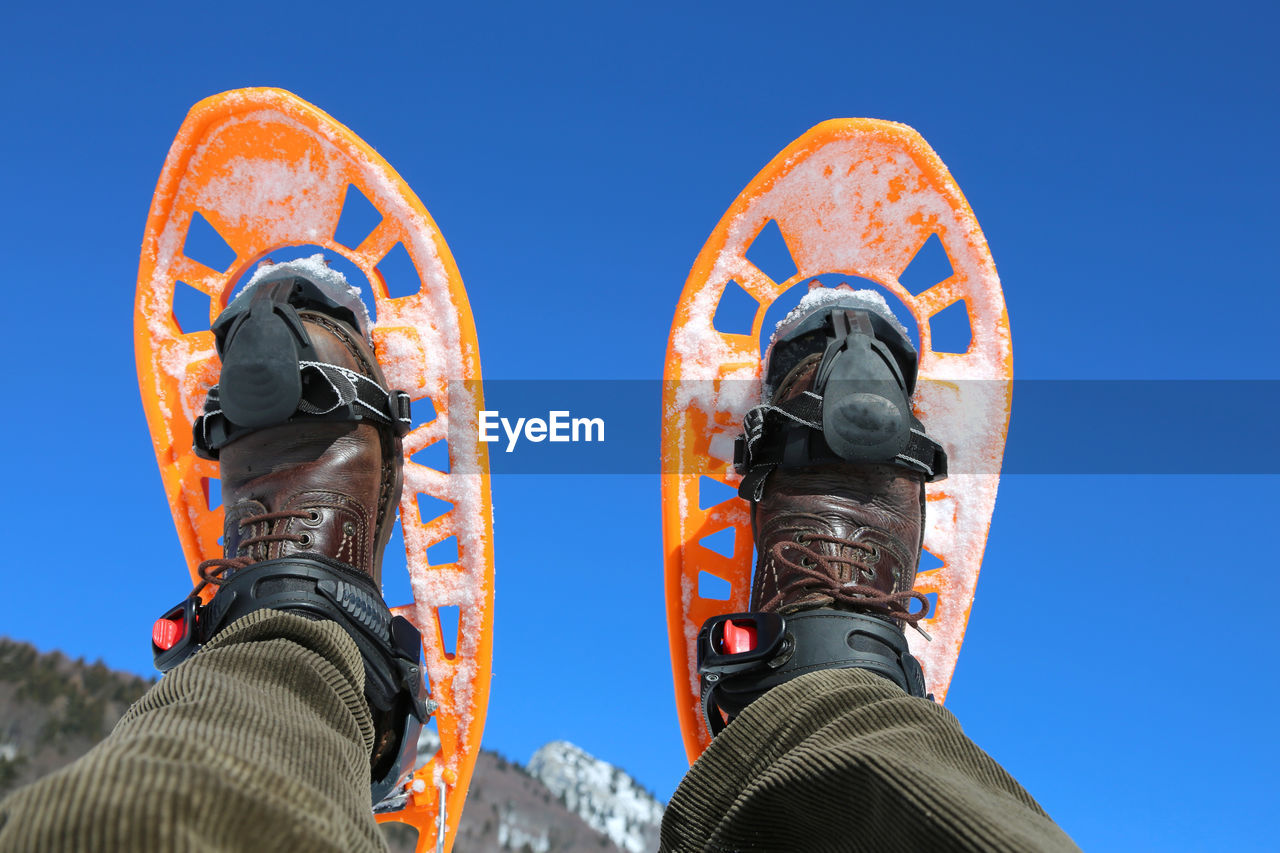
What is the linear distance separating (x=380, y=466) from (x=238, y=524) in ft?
1.24

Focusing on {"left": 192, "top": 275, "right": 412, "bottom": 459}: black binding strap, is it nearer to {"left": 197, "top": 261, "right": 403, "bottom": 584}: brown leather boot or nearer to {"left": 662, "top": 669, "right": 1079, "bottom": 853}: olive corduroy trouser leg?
{"left": 197, "top": 261, "right": 403, "bottom": 584}: brown leather boot

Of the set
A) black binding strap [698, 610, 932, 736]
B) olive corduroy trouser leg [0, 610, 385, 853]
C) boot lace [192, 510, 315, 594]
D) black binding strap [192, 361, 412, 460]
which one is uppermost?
black binding strap [192, 361, 412, 460]

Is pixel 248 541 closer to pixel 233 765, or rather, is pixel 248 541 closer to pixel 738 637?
pixel 738 637

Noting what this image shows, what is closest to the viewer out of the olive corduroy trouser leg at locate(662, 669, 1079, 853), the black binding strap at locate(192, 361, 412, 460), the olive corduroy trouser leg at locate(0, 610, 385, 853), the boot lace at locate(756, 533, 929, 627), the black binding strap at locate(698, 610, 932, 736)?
the olive corduroy trouser leg at locate(0, 610, 385, 853)

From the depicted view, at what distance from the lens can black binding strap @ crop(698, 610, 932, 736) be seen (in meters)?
2.07

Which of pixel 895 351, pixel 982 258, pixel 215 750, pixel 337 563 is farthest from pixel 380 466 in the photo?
pixel 982 258

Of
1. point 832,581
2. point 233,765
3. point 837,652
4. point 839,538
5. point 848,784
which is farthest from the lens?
point 839,538

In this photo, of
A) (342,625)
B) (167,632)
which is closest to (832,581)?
(342,625)

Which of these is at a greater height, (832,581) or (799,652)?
(832,581)

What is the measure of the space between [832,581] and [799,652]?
221 millimetres

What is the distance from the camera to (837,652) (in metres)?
2.07

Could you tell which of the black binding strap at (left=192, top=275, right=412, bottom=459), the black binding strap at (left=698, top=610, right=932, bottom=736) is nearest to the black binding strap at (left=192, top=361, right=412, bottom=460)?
the black binding strap at (left=192, top=275, right=412, bottom=459)

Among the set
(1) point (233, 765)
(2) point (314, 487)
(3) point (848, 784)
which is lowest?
(1) point (233, 765)

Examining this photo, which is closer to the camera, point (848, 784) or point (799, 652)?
point (848, 784)
